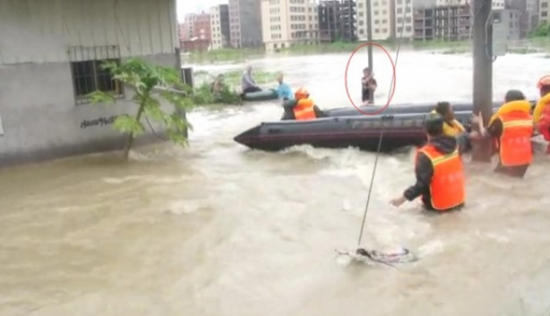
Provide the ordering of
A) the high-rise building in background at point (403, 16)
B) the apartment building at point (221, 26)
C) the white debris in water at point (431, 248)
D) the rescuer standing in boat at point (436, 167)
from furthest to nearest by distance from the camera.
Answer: the apartment building at point (221, 26) < the rescuer standing in boat at point (436, 167) < the high-rise building in background at point (403, 16) < the white debris in water at point (431, 248)

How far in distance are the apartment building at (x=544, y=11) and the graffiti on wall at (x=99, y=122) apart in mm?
50706

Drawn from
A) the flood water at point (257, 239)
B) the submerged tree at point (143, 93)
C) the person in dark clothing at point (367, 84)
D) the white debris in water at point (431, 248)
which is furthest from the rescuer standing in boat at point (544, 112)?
the person in dark clothing at point (367, 84)

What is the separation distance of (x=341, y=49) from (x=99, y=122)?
52718 millimetres

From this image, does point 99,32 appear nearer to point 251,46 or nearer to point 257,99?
point 257,99

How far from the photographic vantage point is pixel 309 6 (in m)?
71.9

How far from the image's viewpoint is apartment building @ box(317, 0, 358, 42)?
47.1m

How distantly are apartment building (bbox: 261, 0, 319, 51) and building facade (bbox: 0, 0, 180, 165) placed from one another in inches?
2347

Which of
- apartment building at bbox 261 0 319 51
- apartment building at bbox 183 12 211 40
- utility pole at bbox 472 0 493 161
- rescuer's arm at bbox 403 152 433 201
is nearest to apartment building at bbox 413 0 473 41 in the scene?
apartment building at bbox 261 0 319 51

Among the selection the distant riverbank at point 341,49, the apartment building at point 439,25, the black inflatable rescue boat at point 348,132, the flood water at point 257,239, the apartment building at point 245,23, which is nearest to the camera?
the flood water at point 257,239

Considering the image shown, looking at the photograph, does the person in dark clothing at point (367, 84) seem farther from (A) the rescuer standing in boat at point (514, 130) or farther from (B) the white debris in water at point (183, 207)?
(B) the white debris in water at point (183, 207)

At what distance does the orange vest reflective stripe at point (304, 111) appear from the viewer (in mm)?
12383

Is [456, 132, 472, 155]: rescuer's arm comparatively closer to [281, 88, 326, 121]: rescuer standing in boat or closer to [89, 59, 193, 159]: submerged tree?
[281, 88, 326, 121]: rescuer standing in boat

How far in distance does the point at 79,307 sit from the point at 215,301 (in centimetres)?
114

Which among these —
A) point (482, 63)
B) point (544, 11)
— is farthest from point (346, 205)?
point (544, 11)
